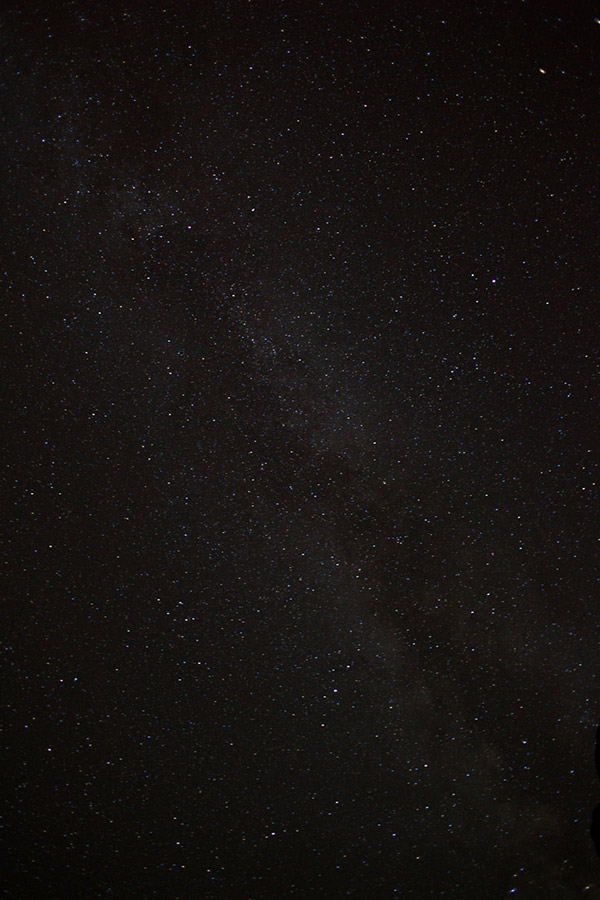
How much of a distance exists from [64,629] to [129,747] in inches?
13.2

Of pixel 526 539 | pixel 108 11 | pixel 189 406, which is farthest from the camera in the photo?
pixel 526 539

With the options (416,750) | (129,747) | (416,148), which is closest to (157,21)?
(416,148)

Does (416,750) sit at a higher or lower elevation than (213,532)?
lower

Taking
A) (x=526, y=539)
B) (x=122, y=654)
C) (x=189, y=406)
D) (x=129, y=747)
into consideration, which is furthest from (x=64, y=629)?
(x=526, y=539)

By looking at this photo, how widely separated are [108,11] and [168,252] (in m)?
0.48

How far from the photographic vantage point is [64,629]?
1105 mm

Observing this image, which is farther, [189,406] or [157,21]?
[189,406]

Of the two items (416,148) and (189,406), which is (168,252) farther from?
(416,148)

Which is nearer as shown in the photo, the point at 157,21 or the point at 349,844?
the point at 157,21

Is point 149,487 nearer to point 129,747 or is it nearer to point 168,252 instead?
point 168,252

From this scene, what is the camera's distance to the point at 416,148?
Answer: 1.07 meters

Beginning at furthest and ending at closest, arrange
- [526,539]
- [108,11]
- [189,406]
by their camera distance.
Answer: [526,539] < [189,406] < [108,11]

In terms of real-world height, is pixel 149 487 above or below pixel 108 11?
below

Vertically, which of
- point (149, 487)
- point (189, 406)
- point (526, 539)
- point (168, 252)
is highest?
point (168, 252)
